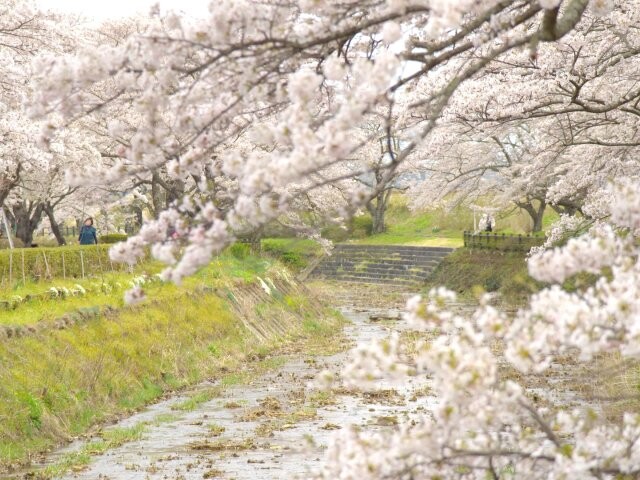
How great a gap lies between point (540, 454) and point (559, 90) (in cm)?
981

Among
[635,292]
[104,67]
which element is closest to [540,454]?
[635,292]

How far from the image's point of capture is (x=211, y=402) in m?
16.1

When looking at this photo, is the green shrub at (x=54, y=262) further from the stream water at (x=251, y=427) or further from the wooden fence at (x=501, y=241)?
the wooden fence at (x=501, y=241)

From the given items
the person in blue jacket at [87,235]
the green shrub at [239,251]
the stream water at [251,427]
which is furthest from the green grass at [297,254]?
the stream water at [251,427]

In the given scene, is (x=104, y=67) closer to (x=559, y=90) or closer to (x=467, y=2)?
(x=467, y=2)

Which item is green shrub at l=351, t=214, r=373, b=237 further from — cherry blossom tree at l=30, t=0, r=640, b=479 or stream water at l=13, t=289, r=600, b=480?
cherry blossom tree at l=30, t=0, r=640, b=479

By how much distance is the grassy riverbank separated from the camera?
1306 centimetres

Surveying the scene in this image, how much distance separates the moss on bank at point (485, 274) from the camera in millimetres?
32875

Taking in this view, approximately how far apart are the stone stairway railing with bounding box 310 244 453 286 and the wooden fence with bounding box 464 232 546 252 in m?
2.36

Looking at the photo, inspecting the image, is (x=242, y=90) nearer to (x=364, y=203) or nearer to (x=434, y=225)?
(x=364, y=203)

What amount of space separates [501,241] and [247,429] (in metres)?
26.3

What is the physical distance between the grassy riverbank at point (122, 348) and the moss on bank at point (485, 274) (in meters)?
8.36

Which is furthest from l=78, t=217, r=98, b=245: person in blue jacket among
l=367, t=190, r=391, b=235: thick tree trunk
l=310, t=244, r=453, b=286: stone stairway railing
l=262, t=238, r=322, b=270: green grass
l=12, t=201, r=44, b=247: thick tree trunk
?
l=367, t=190, r=391, b=235: thick tree trunk

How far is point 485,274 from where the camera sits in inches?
1468
